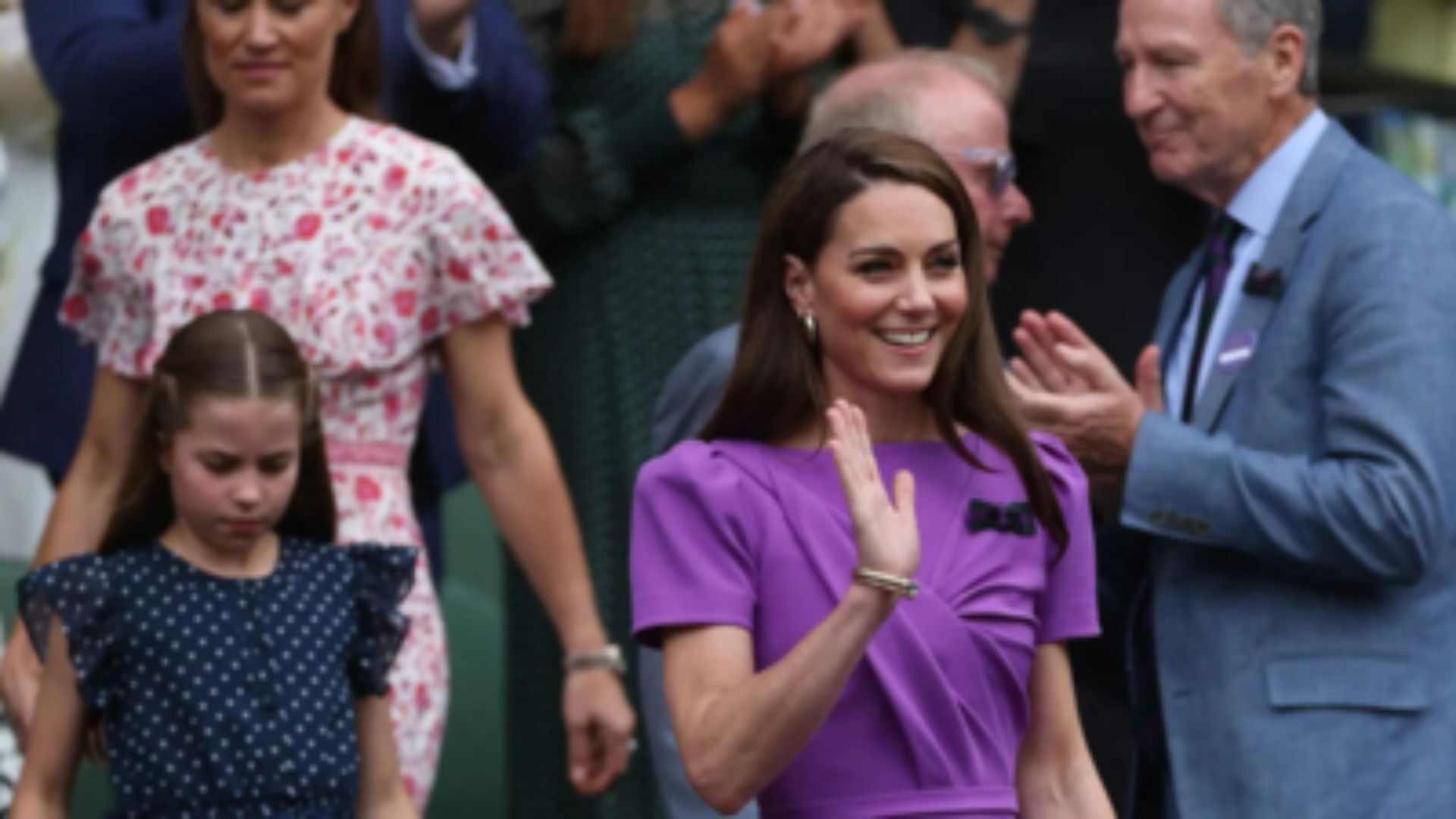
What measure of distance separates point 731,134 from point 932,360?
92.1 inches

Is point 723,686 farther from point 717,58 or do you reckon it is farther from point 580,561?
point 717,58

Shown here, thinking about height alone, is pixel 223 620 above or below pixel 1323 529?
above

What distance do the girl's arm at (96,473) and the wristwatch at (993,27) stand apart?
195 cm

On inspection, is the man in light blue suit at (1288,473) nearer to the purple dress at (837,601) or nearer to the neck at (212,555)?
the purple dress at (837,601)

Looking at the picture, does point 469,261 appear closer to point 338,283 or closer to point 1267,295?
point 338,283

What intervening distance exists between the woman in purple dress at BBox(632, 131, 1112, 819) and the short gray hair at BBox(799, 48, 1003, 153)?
46.2 inches

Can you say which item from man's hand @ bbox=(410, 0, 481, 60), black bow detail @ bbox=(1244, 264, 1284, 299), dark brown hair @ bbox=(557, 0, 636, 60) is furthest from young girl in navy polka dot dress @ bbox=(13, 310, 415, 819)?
dark brown hair @ bbox=(557, 0, 636, 60)

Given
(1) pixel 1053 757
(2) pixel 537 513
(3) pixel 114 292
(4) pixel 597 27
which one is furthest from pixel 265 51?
(1) pixel 1053 757

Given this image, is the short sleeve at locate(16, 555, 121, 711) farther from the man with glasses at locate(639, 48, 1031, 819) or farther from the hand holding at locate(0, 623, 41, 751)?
the man with glasses at locate(639, 48, 1031, 819)

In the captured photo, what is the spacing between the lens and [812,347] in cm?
400

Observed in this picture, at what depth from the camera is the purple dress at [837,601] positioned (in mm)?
3812

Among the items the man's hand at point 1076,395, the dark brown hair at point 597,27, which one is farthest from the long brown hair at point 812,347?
the dark brown hair at point 597,27

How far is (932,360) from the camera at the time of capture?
397 cm

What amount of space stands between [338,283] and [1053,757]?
154 cm
